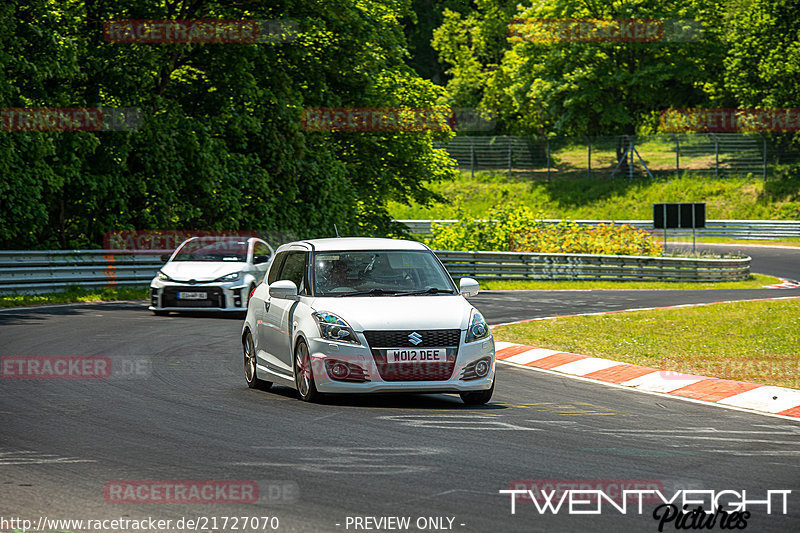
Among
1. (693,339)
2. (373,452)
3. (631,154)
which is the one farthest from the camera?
(631,154)

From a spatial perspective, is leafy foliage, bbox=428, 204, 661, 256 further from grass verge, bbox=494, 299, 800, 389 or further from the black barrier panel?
grass verge, bbox=494, 299, 800, 389

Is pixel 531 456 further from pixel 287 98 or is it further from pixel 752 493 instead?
pixel 287 98

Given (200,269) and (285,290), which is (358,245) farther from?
(200,269)

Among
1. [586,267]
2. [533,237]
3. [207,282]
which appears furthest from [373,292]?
[533,237]

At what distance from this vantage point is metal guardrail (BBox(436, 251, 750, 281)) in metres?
36.2

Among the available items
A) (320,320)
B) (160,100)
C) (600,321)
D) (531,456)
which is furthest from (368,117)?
(531,456)

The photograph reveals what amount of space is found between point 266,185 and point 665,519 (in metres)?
26.9

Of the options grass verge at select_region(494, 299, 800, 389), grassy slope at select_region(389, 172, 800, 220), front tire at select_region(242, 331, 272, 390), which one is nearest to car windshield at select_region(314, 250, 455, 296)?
front tire at select_region(242, 331, 272, 390)

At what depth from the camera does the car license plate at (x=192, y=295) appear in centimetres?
2111

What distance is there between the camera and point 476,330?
1066cm

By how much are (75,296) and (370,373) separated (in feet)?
55.1

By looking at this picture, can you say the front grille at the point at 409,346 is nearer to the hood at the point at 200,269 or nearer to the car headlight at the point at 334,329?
the car headlight at the point at 334,329

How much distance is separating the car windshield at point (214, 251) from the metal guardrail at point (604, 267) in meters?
14.3

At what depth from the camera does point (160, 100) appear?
98.6 feet
